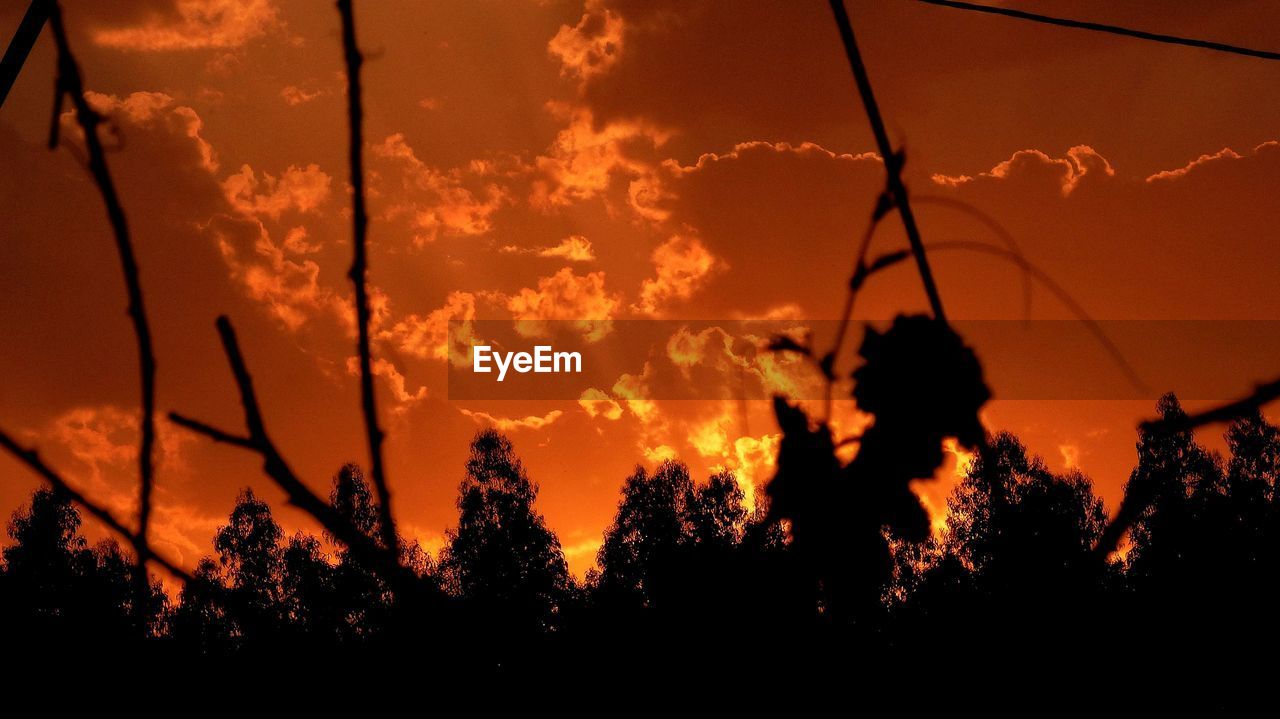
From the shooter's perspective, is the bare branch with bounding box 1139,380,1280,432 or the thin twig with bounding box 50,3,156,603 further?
the thin twig with bounding box 50,3,156,603

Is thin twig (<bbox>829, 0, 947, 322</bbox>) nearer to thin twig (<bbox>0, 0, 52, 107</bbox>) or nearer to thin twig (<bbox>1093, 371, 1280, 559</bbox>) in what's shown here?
thin twig (<bbox>1093, 371, 1280, 559</bbox>)

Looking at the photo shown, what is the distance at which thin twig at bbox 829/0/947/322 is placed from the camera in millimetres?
879

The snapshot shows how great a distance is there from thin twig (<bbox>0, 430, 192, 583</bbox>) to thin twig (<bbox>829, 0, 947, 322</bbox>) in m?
0.86

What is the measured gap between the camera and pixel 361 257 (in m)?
1.15

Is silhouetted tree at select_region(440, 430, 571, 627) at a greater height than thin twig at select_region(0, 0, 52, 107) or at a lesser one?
greater

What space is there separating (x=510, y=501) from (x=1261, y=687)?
23.1m

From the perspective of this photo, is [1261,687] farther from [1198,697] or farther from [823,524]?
[823,524]

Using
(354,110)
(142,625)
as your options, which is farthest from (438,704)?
(354,110)

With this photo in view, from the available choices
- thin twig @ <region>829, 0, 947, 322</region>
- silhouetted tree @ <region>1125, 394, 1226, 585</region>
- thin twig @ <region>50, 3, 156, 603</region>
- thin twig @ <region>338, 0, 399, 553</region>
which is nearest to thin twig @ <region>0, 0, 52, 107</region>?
thin twig @ <region>50, 3, 156, 603</region>

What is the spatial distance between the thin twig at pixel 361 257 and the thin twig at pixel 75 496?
0.79 ft

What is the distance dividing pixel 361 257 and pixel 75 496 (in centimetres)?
43

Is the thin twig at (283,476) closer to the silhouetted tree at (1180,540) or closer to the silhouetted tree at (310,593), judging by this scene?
the silhouetted tree at (310,593)

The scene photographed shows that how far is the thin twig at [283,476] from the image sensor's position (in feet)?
2.92

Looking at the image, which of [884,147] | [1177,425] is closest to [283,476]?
[884,147]
